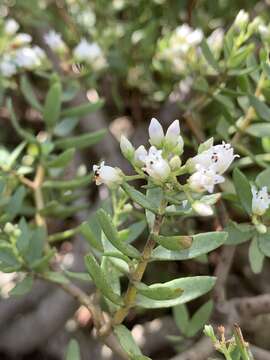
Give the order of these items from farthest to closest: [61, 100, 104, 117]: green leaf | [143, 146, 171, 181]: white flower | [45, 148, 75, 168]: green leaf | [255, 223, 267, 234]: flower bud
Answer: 1. [61, 100, 104, 117]: green leaf
2. [45, 148, 75, 168]: green leaf
3. [255, 223, 267, 234]: flower bud
4. [143, 146, 171, 181]: white flower

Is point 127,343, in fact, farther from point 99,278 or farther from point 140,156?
point 140,156

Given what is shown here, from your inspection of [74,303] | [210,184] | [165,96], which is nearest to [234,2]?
[165,96]

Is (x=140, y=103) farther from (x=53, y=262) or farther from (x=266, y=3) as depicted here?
(x=53, y=262)

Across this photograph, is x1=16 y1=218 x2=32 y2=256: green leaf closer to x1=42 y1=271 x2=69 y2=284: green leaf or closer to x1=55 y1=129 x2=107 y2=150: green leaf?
x1=42 y1=271 x2=69 y2=284: green leaf

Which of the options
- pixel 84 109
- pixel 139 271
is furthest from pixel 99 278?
pixel 84 109

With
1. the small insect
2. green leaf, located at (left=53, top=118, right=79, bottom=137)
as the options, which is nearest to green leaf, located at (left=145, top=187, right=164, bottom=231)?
green leaf, located at (left=53, top=118, right=79, bottom=137)

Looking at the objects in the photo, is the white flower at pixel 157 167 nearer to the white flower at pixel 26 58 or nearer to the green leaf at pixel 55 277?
the green leaf at pixel 55 277
